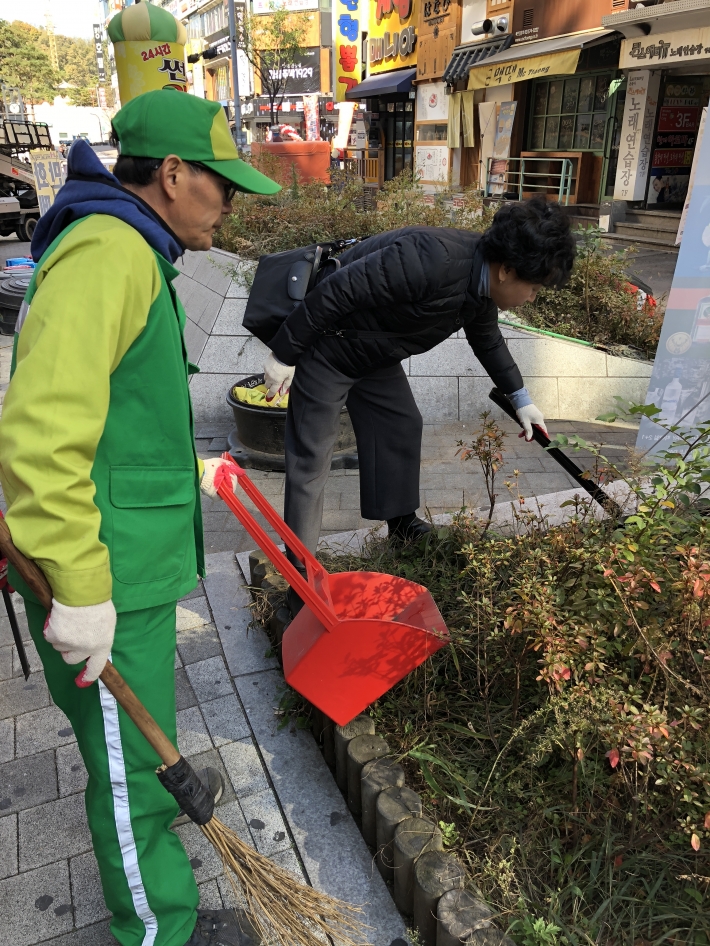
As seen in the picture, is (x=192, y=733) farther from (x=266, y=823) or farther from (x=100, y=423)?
(x=100, y=423)

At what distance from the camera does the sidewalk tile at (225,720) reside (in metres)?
2.58

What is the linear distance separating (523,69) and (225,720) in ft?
56.3

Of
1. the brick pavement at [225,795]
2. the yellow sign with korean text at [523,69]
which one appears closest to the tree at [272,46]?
the yellow sign with korean text at [523,69]

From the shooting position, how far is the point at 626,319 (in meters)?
5.91

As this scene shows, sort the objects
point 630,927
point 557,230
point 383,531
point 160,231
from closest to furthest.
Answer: point 160,231 < point 630,927 < point 557,230 < point 383,531

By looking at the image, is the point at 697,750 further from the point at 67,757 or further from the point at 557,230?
the point at 67,757

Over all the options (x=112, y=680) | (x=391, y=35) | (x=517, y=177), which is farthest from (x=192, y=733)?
(x=391, y=35)

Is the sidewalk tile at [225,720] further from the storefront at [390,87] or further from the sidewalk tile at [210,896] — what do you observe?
the storefront at [390,87]

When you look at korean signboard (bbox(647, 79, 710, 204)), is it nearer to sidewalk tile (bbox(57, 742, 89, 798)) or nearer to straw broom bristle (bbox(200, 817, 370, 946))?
sidewalk tile (bbox(57, 742, 89, 798))

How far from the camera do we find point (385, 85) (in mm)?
22609

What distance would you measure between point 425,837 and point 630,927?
1.68 feet

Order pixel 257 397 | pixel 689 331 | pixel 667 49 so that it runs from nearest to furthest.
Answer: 1. pixel 689 331
2. pixel 257 397
3. pixel 667 49

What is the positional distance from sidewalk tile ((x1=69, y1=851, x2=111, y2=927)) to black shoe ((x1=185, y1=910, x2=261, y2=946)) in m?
0.30

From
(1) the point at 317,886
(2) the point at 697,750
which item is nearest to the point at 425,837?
(1) the point at 317,886
